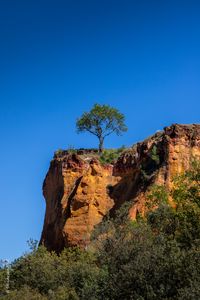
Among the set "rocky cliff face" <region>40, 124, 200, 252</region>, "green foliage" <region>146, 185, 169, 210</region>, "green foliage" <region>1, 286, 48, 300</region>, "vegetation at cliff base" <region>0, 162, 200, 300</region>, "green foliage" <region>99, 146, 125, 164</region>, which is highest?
"green foliage" <region>99, 146, 125, 164</region>

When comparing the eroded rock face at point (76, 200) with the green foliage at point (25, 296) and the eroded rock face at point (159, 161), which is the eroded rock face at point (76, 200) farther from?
the green foliage at point (25, 296)

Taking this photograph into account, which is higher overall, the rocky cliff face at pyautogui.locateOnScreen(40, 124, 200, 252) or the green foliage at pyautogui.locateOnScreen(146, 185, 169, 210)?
the rocky cliff face at pyautogui.locateOnScreen(40, 124, 200, 252)

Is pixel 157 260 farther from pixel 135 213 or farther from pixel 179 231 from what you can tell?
pixel 135 213

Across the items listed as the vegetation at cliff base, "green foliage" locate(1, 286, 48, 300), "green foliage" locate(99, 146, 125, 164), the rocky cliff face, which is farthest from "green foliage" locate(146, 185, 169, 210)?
"green foliage" locate(99, 146, 125, 164)

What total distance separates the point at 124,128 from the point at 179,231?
37837 millimetres

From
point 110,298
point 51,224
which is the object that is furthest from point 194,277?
point 51,224

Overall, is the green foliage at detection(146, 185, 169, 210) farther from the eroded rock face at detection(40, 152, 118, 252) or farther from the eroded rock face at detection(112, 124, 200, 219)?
the eroded rock face at detection(40, 152, 118, 252)

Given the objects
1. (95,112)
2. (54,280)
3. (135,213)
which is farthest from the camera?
(95,112)

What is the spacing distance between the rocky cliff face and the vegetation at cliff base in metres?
7.79

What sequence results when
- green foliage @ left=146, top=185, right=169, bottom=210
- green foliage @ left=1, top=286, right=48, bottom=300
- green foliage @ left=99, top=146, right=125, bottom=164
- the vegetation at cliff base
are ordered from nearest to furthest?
the vegetation at cliff base, green foliage @ left=1, top=286, right=48, bottom=300, green foliage @ left=146, top=185, right=169, bottom=210, green foliage @ left=99, top=146, right=125, bottom=164

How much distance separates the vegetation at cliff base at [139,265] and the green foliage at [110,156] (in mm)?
17278

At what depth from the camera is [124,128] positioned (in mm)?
70875

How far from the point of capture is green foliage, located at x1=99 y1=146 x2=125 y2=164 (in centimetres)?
6406

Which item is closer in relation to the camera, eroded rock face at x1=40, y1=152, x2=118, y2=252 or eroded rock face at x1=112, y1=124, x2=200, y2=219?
eroded rock face at x1=112, y1=124, x2=200, y2=219
